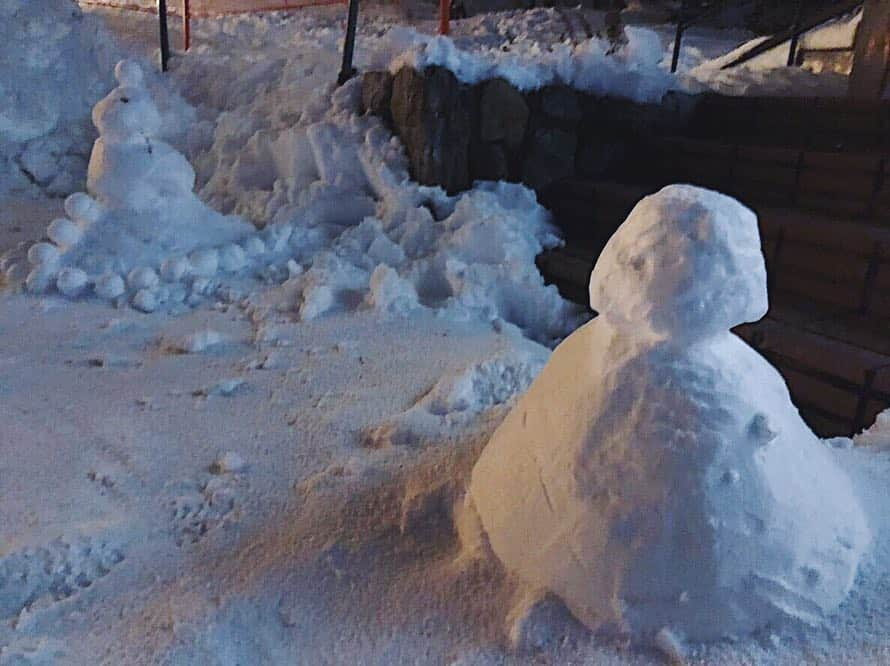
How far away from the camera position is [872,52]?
5.04 meters

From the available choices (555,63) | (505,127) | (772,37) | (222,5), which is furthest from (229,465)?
(222,5)

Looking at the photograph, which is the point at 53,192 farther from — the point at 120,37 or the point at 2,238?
the point at 120,37

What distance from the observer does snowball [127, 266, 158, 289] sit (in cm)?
377

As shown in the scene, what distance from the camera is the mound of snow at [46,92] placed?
5.83m

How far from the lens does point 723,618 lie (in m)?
1.43

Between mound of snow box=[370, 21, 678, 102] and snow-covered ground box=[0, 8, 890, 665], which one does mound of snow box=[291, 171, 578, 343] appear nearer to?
snow-covered ground box=[0, 8, 890, 665]

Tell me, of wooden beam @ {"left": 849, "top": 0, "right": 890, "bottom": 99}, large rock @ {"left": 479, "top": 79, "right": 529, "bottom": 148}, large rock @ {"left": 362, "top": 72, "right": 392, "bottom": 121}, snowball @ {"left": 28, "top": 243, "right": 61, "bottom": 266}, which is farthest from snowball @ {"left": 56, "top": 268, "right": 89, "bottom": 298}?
wooden beam @ {"left": 849, "top": 0, "right": 890, "bottom": 99}

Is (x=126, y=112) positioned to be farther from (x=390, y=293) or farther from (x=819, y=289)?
(x=819, y=289)

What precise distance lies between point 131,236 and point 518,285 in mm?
2027

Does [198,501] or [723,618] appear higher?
[723,618]

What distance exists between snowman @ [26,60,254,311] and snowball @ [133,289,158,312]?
0.06 feet

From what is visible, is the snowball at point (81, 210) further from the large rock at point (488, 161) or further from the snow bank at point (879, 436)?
the snow bank at point (879, 436)

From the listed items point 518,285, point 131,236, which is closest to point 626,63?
point 518,285

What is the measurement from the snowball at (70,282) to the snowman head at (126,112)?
2.79 ft
